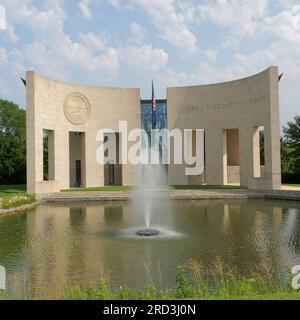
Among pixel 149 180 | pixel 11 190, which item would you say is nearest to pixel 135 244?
pixel 11 190

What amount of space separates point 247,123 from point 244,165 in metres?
3.20

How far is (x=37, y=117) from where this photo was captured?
27250mm

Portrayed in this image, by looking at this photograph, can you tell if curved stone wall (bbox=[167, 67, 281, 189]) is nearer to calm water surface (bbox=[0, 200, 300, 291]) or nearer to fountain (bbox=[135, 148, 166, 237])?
fountain (bbox=[135, 148, 166, 237])

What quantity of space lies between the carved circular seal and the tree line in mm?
9944

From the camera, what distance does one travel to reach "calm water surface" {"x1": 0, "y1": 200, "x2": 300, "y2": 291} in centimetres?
868

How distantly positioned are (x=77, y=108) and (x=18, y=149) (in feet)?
33.8

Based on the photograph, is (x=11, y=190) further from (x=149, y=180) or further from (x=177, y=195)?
(x=177, y=195)

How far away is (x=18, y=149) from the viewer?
3897cm

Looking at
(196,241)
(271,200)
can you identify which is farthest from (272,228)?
(271,200)

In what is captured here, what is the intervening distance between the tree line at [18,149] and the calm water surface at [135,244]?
1683cm

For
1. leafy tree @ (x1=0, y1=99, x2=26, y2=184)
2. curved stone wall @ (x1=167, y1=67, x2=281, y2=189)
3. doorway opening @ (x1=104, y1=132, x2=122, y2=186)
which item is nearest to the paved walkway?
curved stone wall @ (x1=167, y1=67, x2=281, y2=189)

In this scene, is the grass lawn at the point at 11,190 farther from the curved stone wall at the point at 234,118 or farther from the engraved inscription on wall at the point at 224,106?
the engraved inscription on wall at the point at 224,106

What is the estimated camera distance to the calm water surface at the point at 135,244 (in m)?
8.68

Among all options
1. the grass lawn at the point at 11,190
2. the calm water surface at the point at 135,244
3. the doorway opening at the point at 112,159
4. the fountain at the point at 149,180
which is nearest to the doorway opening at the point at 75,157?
the doorway opening at the point at 112,159
